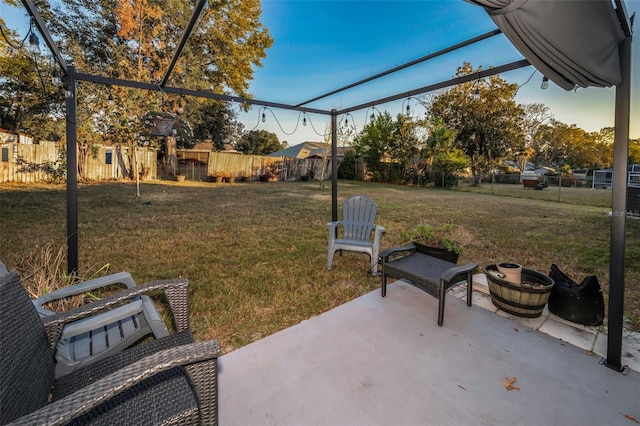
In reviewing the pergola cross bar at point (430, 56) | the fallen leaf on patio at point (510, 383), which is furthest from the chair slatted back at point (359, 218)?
the fallen leaf on patio at point (510, 383)

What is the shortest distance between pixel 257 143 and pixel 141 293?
89.5ft

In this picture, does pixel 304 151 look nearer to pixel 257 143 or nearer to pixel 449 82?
pixel 257 143

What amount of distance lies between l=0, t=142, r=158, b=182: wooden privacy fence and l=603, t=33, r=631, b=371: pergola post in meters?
10.7

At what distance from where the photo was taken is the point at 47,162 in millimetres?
9734

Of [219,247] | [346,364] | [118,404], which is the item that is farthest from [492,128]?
[118,404]

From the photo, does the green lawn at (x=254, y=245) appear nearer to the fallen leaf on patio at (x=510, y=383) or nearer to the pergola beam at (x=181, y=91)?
the fallen leaf on patio at (x=510, y=383)

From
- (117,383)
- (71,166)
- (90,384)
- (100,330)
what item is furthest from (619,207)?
(71,166)

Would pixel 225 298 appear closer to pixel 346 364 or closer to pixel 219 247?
Result: pixel 346 364

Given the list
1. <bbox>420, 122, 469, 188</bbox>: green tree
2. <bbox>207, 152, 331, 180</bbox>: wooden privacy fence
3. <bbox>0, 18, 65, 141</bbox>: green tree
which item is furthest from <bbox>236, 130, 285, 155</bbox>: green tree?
<bbox>420, 122, 469, 188</bbox>: green tree

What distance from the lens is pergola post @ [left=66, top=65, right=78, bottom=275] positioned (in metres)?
2.64

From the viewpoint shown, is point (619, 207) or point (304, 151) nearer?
point (619, 207)

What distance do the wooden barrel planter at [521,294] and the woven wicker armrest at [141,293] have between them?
7.87 feet

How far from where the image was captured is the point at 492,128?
15727 mm

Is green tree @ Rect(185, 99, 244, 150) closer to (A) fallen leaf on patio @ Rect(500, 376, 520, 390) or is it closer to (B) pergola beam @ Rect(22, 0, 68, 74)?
(B) pergola beam @ Rect(22, 0, 68, 74)
